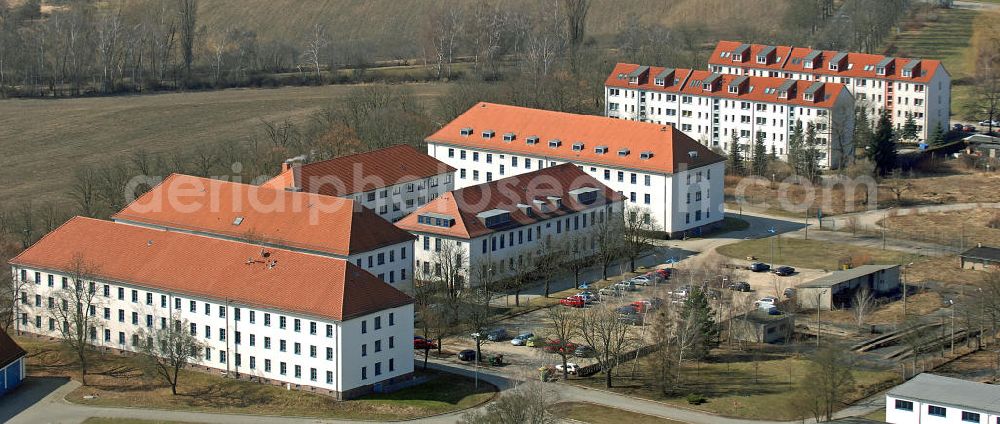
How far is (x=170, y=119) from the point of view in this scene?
17125 centimetres

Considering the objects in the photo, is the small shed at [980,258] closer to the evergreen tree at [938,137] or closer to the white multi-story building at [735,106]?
the white multi-story building at [735,106]

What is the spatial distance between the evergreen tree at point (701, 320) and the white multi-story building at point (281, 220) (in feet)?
61.2

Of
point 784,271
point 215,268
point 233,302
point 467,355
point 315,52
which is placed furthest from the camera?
point 315,52

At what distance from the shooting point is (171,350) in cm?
9331

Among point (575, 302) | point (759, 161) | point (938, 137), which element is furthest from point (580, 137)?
point (938, 137)

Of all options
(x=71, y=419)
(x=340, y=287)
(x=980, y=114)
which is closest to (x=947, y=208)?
(x=980, y=114)

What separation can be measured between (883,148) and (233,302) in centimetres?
6930

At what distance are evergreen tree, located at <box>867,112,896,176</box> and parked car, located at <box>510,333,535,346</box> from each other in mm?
53326

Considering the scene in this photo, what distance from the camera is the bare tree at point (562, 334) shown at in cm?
9638

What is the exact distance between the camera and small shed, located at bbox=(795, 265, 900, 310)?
111 metres

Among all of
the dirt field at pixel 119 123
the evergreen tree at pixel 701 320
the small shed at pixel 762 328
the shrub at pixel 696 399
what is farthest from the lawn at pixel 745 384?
the dirt field at pixel 119 123

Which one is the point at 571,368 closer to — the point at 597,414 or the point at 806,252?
the point at 597,414

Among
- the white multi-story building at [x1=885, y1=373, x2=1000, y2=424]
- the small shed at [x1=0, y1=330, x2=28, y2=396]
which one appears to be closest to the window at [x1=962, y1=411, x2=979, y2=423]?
the white multi-story building at [x1=885, y1=373, x2=1000, y2=424]

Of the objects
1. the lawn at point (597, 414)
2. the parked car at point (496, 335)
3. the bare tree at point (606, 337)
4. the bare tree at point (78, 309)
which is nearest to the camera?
the lawn at point (597, 414)
